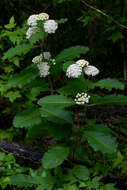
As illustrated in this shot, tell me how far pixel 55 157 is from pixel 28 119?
39 cm

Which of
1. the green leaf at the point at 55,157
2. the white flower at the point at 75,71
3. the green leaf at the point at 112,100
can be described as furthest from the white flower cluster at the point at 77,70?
the green leaf at the point at 55,157

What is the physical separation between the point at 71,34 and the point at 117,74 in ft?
5.13

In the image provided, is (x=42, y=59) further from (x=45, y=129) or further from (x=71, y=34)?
(x=71, y=34)

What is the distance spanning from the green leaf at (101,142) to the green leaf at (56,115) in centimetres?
21

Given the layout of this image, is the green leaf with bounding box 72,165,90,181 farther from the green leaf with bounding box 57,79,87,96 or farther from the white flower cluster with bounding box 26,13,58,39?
the white flower cluster with bounding box 26,13,58,39

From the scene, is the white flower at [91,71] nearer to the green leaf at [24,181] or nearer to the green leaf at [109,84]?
the green leaf at [109,84]

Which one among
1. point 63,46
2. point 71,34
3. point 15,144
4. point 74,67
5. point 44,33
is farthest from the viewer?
point 71,34

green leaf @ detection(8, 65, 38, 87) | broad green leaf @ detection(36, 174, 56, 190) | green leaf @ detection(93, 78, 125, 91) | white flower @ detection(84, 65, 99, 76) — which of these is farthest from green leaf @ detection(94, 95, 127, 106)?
broad green leaf @ detection(36, 174, 56, 190)

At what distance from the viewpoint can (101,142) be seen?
6.84 ft

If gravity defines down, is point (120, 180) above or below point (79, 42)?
below

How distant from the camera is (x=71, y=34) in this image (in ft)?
20.6

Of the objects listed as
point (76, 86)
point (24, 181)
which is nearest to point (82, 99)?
point (76, 86)

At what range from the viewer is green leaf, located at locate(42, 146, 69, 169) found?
6.84ft

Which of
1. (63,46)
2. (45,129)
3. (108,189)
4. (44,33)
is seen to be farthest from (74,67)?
(63,46)
